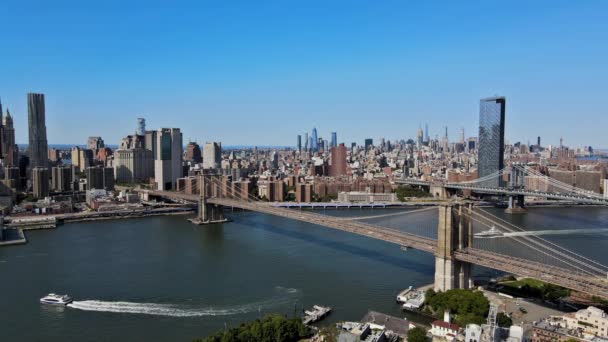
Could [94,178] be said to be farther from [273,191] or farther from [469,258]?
[469,258]

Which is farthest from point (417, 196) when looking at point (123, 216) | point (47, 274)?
point (47, 274)

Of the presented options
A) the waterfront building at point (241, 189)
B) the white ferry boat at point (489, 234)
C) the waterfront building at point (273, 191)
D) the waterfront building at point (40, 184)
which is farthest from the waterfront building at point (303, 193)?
the white ferry boat at point (489, 234)

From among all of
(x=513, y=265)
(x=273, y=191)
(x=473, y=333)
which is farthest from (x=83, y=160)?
(x=473, y=333)

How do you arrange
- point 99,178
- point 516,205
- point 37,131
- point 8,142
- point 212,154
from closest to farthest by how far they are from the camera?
point 516,205
point 99,178
point 37,131
point 8,142
point 212,154

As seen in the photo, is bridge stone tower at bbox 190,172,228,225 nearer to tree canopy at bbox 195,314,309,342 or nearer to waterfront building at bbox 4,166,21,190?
waterfront building at bbox 4,166,21,190

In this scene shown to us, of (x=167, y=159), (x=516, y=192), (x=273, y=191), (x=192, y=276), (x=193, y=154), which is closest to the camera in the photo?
(x=192, y=276)

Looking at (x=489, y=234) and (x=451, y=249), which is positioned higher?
(x=451, y=249)
